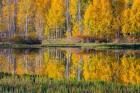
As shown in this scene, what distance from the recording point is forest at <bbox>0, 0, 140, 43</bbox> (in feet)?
212

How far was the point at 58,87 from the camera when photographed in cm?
1505

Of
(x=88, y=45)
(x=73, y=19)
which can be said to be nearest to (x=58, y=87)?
(x=88, y=45)

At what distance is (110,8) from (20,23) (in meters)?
22.2

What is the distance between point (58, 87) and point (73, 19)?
5884 centimetres

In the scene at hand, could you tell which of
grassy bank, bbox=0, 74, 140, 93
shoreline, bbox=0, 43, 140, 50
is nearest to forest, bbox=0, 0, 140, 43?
shoreline, bbox=0, 43, 140, 50

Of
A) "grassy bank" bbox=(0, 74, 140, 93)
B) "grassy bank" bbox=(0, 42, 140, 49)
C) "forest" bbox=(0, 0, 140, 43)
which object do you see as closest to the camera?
"grassy bank" bbox=(0, 74, 140, 93)

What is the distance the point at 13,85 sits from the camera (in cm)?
1559

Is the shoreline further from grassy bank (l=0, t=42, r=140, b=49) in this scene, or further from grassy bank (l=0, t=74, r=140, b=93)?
grassy bank (l=0, t=74, r=140, b=93)

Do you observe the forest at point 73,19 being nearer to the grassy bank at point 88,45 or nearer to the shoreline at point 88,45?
Result: the grassy bank at point 88,45

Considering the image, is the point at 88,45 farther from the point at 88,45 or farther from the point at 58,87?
the point at 58,87

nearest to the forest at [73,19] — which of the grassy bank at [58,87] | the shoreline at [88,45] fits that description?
the shoreline at [88,45]

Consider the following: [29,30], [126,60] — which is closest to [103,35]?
[29,30]

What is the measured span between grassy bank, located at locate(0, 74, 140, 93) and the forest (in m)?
45.4

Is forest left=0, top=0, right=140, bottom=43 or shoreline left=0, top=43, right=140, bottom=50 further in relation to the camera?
forest left=0, top=0, right=140, bottom=43
